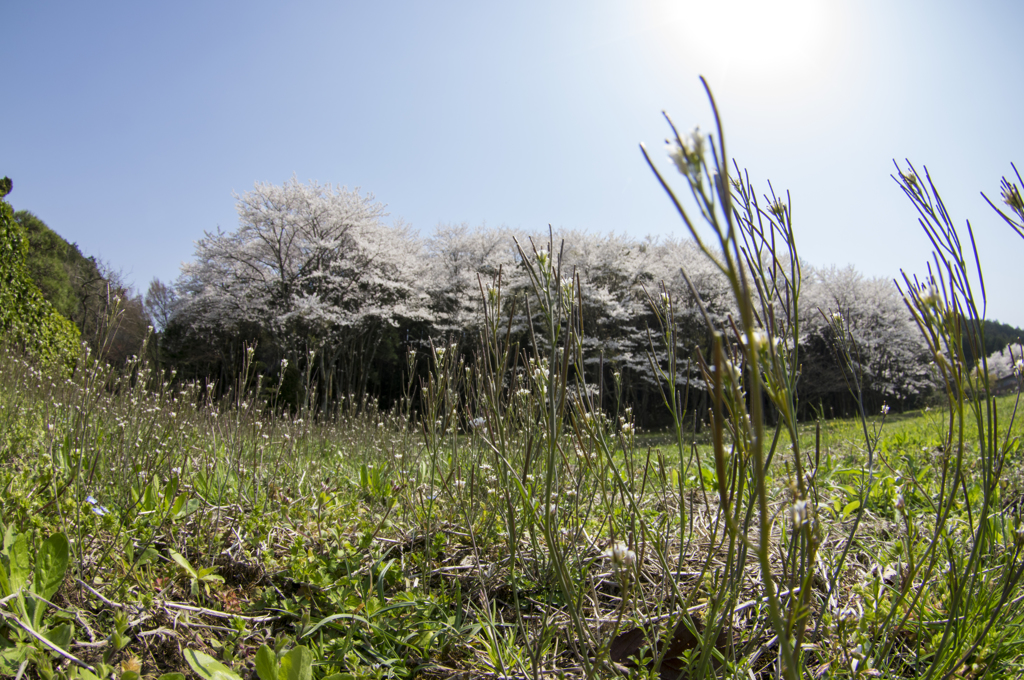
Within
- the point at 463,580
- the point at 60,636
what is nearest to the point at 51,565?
the point at 60,636

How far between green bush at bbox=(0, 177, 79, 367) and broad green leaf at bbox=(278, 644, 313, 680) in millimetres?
7028

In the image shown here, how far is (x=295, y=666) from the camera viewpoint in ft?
3.51

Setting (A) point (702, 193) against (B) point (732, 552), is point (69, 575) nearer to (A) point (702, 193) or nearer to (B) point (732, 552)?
(B) point (732, 552)

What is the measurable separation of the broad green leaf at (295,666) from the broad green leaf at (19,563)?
2.92 ft

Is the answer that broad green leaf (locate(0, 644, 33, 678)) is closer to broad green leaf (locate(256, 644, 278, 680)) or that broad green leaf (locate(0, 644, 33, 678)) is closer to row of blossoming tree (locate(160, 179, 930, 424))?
broad green leaf (locate(256, 644, 278, 680))

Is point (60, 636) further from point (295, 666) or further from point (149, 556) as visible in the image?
point (295, 666)

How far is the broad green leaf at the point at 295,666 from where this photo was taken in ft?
3.50

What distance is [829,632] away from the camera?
4.06 feet

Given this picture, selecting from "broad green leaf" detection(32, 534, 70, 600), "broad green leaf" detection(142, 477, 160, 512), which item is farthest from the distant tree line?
"broad green leaf" detection(32, 534, 70, 600)

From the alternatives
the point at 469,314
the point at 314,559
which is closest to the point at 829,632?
the point at 314,559

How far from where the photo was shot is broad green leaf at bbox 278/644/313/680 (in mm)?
1066

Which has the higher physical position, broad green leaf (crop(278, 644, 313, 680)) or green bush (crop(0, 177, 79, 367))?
green bush (crop(0, 177, 79, 367))

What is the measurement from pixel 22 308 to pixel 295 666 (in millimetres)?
8914

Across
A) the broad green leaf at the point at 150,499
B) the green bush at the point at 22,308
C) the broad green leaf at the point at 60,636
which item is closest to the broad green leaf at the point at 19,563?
the broad green leaf at the point at 60,636
